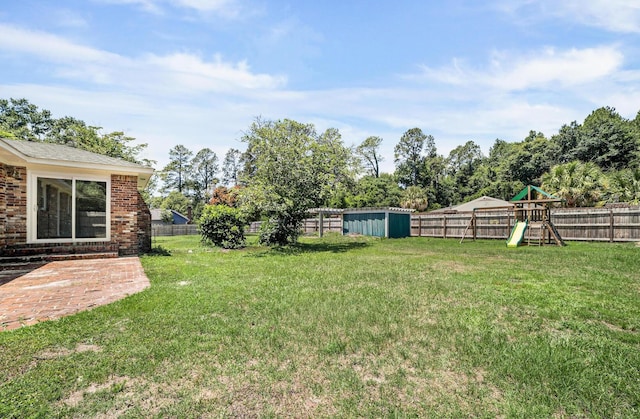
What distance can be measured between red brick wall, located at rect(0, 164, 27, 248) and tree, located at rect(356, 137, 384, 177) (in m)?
37.4

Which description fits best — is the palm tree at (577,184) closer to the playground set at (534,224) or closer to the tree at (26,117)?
the playground set at (534,224)

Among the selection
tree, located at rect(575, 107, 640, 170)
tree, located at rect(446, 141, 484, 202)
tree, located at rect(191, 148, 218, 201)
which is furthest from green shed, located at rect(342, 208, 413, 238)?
tree, located at rect(191, 148, 218, 201)

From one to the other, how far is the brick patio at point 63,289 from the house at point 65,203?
4.23ft

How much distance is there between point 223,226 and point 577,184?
761 inches

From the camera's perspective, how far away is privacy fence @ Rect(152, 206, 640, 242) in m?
12.4

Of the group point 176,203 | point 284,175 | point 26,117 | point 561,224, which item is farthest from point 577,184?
point 26,117

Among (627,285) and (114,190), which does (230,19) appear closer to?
(114,190)

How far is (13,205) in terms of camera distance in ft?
25.7

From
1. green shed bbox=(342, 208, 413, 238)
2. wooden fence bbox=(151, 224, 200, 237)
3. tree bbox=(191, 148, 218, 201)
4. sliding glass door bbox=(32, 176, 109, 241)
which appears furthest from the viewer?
tree bbox=(191, 148, 218, 201)

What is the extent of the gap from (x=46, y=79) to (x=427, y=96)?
16.2 meters

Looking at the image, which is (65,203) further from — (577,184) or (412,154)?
(412,154)

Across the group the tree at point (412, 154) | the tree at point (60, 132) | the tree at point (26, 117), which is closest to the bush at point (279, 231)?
the tree at point (60, 132)

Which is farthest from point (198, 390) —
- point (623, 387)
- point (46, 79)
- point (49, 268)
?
point (46, 79)

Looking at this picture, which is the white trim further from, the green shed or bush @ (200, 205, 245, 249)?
the green shed
